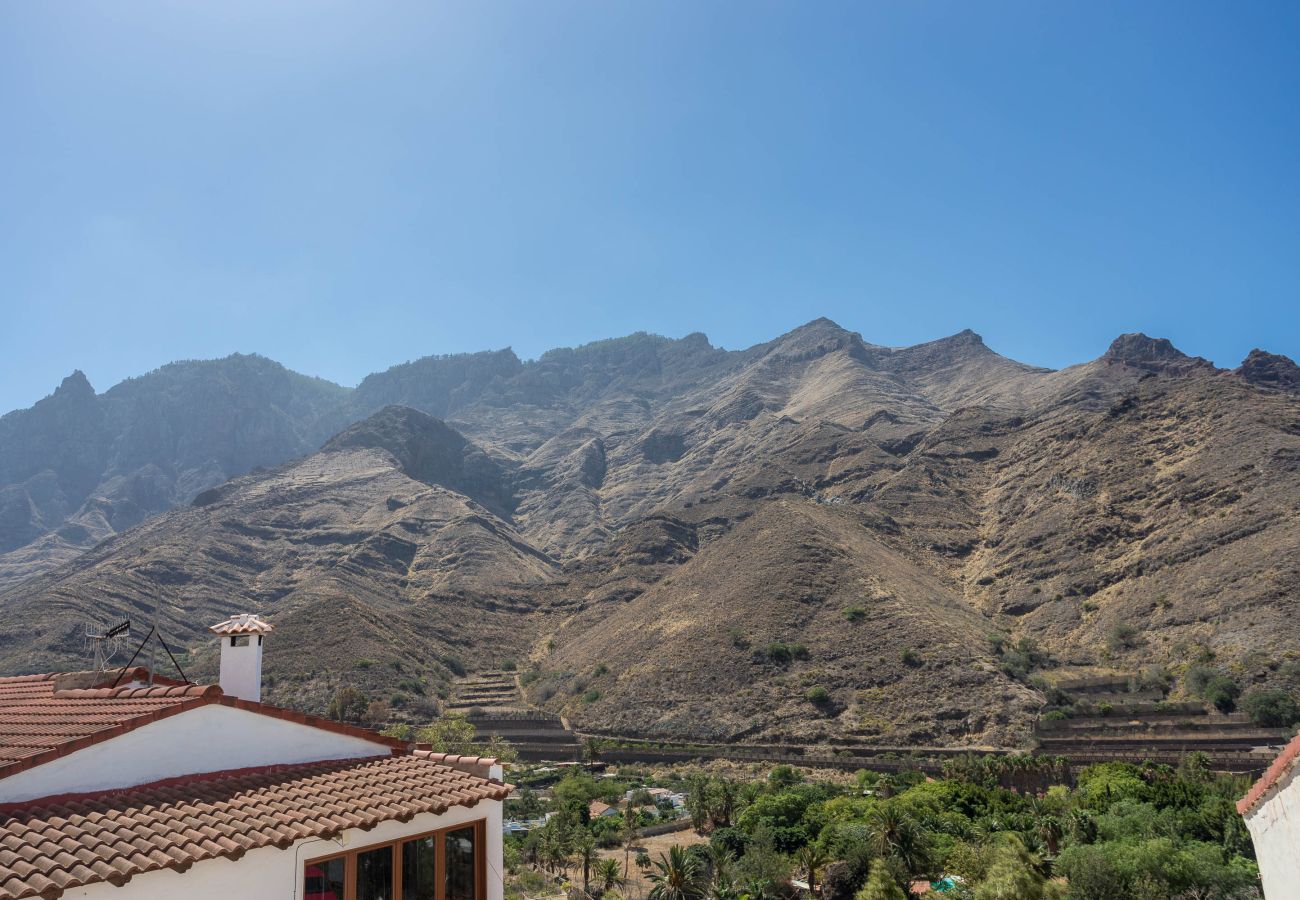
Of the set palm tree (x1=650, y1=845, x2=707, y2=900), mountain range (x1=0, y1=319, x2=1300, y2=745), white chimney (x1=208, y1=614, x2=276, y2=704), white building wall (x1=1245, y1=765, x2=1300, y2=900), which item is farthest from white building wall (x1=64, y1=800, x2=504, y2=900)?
mountain range (x1=0, y1=319, x2=1300, y2=745)

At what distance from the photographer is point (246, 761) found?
26.9 feet

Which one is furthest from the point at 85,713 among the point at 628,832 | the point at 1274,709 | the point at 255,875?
the point at 1274,709

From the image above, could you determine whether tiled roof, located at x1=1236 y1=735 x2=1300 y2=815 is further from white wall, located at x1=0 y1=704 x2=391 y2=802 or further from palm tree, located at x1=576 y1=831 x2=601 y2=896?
palm tree, located at x1=576 y1=831 x2=601 y2=896

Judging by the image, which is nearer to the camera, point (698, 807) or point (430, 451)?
point (698, 807)

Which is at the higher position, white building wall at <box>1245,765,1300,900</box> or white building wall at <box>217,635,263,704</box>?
white building wall at <box>217,635,263,704</box>

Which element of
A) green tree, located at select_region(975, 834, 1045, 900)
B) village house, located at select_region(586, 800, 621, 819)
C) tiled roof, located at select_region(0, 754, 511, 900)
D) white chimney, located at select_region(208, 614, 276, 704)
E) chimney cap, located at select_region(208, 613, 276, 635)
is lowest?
village house, located at select_region(586, 800, 621, 819)

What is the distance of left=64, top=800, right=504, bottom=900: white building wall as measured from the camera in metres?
6.16

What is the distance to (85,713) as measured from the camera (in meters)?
8.33

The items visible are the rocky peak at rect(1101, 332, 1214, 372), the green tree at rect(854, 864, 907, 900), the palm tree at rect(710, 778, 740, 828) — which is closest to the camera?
the green tree at rect(854, 864, 907, 900)

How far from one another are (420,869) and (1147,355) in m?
154

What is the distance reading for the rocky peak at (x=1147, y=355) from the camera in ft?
430

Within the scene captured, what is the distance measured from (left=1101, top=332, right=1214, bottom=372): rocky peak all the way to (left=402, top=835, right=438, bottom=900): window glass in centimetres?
14578

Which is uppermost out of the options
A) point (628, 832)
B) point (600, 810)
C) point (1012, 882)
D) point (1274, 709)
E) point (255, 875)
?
point (255, 875)

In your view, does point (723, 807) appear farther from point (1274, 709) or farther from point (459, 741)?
point (1274, 709)
